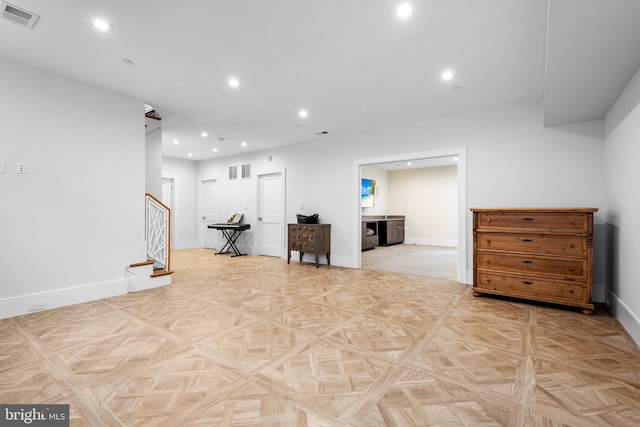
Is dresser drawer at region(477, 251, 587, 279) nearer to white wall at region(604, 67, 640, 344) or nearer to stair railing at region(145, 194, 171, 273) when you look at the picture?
white wall at region(604, 67, 640, 344)

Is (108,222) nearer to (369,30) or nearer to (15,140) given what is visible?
(15,140)

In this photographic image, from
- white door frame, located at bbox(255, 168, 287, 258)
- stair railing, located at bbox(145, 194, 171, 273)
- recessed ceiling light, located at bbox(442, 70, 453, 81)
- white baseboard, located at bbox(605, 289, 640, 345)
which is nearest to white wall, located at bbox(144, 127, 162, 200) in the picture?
stair railing, located at bbox(145, 194, 171, 273)

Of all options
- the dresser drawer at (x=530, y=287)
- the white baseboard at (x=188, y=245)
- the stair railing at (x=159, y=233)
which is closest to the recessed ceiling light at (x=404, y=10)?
the dresser drawer at (x=530, y=287)

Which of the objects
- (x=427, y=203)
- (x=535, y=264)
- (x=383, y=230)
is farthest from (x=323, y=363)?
(x=427, y=203)

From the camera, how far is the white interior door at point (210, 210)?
8.20 m

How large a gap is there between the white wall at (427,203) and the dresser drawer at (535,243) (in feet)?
19.5

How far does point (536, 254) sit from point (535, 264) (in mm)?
118

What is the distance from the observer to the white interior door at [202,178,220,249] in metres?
8.20

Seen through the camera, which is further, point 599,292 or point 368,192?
point 368,192

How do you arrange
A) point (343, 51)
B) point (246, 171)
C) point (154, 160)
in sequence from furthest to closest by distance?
point (246, 171), point (154, 160), point (343, 51)

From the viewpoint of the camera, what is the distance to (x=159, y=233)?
4328mm

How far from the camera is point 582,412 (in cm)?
150

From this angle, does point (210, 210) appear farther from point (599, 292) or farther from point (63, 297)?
point (599, 292)

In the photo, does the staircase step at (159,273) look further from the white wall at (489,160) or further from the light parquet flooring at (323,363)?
the white wall at (489,160)
